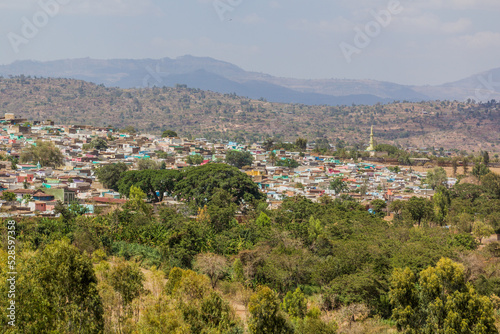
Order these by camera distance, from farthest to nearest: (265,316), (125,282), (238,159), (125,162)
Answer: (238,159), (125,162), (125,282), (265,316)

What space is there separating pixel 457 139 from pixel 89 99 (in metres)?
73.7

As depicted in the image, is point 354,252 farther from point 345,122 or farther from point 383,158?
point 345,122

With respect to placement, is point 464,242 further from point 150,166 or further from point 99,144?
point 99,144

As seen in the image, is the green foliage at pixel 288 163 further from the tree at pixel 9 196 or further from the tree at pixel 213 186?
the tree at pixel 9 196

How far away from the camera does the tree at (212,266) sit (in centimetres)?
1723

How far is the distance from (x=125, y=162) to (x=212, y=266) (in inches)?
1044

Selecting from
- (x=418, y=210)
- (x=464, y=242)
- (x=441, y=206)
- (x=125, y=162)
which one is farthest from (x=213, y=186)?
(x=125, y=162)

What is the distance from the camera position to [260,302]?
35.9ft

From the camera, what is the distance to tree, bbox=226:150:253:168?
47625 mm

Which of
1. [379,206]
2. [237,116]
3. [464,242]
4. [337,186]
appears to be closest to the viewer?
[464,242]

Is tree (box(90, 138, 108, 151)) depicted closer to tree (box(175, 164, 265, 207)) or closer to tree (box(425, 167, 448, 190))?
tree (box(175, 164, 265, 207))

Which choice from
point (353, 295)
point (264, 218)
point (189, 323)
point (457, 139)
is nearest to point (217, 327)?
point (189, 323)

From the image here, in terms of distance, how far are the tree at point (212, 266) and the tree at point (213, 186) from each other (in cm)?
1051

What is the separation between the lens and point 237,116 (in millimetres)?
117125
